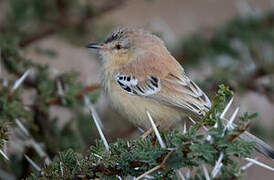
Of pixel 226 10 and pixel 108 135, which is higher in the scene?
pixel 226 10

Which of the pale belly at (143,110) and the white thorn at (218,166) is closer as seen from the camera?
the white thorn at (218,166)

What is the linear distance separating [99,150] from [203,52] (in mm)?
3742

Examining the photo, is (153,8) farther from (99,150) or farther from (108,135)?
(99,150)

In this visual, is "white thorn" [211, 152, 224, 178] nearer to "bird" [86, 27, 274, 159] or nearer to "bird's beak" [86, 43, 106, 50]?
"bird" [86, 27, 274, 159]

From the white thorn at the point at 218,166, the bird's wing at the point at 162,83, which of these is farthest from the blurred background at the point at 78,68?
the white thorn at the point at 218,166

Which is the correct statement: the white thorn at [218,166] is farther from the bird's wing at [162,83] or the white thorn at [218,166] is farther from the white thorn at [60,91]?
the white thorn at [60,91]

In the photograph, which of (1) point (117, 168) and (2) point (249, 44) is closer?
(1) point (117, 168)

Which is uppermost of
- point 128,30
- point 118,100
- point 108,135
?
point 128,30

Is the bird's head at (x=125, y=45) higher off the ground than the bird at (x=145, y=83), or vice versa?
the bird's head at (x=125, y=45)

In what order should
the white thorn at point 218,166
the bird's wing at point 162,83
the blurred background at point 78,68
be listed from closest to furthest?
1. the white thorn at point 218,166
2. the blurred background at point 78,68
3. the bird's wing at point 162,83

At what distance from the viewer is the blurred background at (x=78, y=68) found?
4.00 m

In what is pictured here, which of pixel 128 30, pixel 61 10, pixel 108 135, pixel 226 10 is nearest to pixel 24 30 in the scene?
pixel 61 10

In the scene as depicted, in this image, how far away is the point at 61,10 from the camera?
5.40 metres

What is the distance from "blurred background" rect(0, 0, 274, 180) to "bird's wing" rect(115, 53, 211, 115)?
395 millimetres
